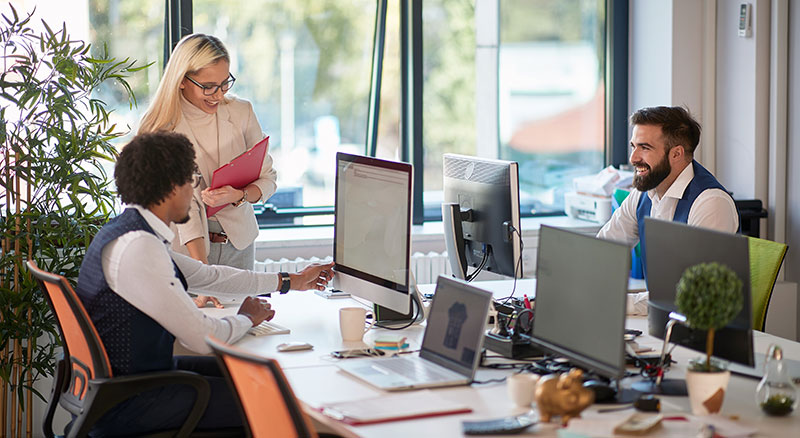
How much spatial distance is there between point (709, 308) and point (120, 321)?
1.45 metres

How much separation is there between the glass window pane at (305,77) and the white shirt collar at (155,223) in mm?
2413

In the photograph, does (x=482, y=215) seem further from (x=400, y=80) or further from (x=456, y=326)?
(x=400, y=80)

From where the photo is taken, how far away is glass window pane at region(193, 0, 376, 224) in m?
4.76

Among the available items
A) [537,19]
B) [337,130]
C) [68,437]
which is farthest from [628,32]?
[68,437]

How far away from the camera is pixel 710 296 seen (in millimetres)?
1921

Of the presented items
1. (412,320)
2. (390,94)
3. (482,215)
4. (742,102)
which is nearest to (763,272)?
(482,215)

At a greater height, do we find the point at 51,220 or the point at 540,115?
the point at 540,115

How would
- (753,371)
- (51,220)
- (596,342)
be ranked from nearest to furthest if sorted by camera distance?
(596,342)
(753,371)
(51,220)

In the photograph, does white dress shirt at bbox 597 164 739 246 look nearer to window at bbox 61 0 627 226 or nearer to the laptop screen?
the laptop screen

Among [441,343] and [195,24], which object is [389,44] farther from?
[441,343]

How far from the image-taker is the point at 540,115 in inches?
210

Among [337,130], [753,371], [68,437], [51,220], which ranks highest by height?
[337,130]

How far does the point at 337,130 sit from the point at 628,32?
1.80 meters

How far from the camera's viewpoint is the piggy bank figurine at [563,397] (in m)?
1.86
